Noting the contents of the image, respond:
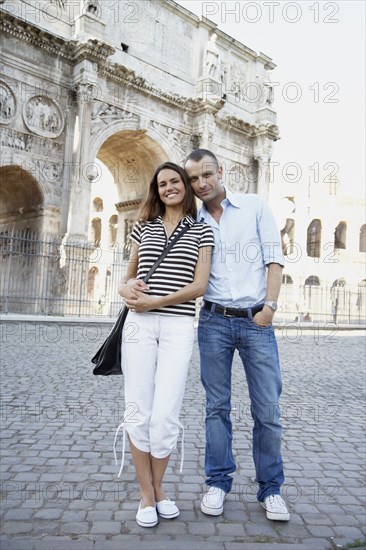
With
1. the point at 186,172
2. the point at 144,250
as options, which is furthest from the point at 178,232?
the point at 186,172

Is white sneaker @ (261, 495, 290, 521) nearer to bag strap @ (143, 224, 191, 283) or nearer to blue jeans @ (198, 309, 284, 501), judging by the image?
blue jeans @ (198, 309, 284, 501)

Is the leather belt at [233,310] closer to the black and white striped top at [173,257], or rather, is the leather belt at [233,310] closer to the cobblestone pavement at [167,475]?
the black and white striped top at [173,257]

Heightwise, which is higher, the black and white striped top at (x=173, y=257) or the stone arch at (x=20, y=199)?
the stone arch at (x=20, y=199)

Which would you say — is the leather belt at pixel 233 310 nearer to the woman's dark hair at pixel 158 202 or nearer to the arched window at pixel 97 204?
the woman's dark hair at pixel 158 202

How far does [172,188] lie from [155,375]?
1.08m

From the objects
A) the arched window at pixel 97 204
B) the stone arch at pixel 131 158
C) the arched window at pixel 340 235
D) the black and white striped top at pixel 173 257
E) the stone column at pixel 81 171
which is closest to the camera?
the black and white striped top at pixel 173 257

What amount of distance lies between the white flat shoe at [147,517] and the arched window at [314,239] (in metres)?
39.4

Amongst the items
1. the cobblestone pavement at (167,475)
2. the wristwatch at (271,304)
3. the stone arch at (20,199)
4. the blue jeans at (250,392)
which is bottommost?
the cobblestone pavement at (167,475)

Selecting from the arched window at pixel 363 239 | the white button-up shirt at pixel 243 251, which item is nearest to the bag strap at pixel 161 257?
the white button-up shirt at pixel 243 251

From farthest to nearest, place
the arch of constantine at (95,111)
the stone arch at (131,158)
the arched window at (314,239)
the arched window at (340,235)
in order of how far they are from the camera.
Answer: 1. the arched window at (340,235)
2. the arched window at (314,239)
3. the stone arch at (131,158)
4. the arch of constantine at (95,111)

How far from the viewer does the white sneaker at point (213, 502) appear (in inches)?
112

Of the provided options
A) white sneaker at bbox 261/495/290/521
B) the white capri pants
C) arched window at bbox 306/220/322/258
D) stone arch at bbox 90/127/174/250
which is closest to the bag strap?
the white capri pants

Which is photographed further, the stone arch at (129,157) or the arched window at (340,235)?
the arched window at (340,235)

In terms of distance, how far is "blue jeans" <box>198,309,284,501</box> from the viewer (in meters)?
2.85
